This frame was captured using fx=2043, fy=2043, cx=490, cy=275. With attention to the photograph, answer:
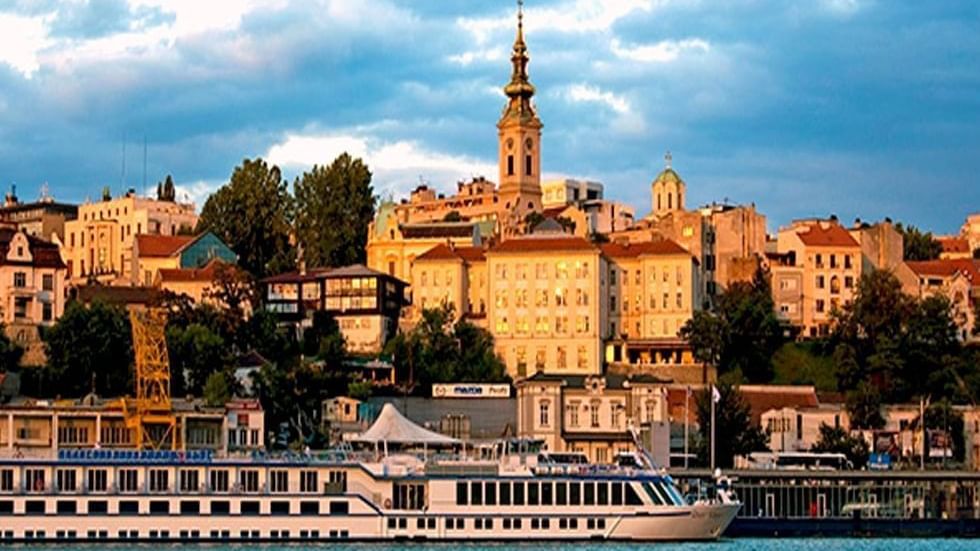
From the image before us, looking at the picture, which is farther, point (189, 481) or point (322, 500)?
point (189, 481)

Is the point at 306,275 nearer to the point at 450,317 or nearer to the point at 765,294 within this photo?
the point at 450,317

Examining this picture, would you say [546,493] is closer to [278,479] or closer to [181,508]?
[278,479]

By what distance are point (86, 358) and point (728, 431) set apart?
32510 millimetres

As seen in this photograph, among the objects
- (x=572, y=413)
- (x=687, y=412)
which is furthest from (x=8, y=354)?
(x=687, y=412)

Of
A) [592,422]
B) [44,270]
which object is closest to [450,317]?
[592,422]

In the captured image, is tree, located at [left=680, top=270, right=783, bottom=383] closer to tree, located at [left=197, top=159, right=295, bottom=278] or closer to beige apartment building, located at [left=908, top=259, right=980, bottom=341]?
beige apartment building, located at [left=908, top=259, right=980, bottom=341]

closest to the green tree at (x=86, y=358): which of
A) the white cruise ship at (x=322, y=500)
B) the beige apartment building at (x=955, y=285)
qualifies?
the white cruise ship at (x=322, y=500)

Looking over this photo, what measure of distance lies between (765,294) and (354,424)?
29567 mm

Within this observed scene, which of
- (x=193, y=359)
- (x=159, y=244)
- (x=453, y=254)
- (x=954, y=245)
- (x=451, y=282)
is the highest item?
(x=954, y=245)

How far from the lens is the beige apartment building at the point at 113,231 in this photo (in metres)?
143

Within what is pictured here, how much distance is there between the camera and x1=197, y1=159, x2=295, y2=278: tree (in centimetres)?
13762

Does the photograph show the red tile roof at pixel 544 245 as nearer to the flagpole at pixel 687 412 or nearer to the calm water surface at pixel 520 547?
the flagpole at pixel 687 412

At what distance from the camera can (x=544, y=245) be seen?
122125 mm

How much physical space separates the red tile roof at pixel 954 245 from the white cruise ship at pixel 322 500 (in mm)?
88544
